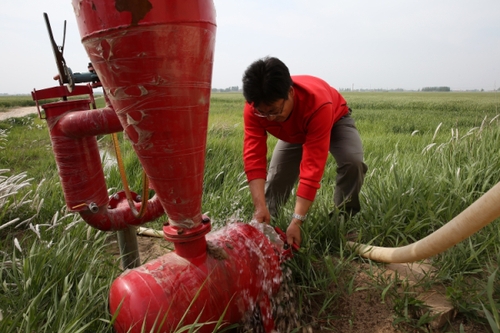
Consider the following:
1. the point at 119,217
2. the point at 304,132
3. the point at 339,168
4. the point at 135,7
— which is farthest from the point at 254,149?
the point at 135,7

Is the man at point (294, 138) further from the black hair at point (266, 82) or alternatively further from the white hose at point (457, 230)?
the white hose at point (457, 230)

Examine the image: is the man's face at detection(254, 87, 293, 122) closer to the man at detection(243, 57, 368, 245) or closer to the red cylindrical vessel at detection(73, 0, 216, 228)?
the man at detection(243, 57, 368, 245)

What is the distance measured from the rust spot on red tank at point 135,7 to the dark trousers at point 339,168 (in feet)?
5.57

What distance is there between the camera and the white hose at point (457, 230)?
1.15m

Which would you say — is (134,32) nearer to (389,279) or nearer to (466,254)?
(389,279)

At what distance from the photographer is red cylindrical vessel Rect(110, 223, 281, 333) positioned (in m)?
1.27

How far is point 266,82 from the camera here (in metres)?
1.80

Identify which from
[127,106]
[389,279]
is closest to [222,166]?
[389,279]

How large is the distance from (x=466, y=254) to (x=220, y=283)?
137 cm

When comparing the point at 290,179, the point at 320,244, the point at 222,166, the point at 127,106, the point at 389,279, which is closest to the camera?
the point at 127,106

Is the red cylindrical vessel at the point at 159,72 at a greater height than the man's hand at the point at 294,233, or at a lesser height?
greater

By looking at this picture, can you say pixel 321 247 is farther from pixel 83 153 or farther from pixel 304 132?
pixel 83 153

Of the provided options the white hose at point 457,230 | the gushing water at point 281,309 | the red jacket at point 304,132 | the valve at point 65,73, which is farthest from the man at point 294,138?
the valve at point 65,73

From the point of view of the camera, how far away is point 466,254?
1.90 m
